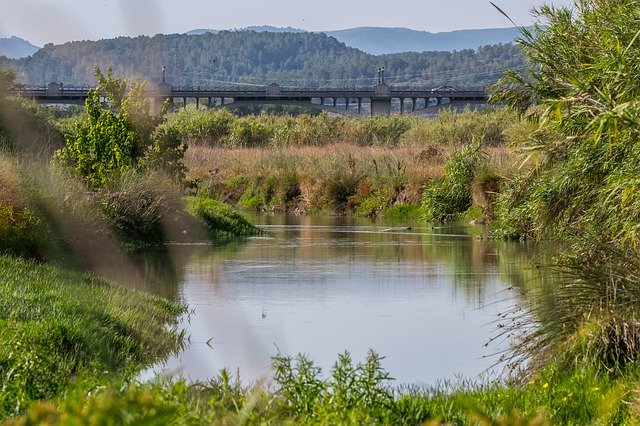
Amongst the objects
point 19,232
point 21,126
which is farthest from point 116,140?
point 19,232

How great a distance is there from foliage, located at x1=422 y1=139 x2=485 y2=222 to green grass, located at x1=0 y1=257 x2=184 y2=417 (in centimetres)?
2108

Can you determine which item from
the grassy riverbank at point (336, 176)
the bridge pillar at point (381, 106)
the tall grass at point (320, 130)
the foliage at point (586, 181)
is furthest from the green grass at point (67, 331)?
the bridge pillar at point (381, 106)

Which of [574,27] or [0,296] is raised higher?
[574,27]

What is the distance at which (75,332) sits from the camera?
11609mm

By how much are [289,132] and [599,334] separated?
52.0 m

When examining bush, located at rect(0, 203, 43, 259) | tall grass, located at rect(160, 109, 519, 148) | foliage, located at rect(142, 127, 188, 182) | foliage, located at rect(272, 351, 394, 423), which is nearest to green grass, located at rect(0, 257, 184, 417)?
foliage, located at rect(272, 351, 394, 423)

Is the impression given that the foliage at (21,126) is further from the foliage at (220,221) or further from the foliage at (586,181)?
the foliage at (586,181)

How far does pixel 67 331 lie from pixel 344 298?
7.69 meters

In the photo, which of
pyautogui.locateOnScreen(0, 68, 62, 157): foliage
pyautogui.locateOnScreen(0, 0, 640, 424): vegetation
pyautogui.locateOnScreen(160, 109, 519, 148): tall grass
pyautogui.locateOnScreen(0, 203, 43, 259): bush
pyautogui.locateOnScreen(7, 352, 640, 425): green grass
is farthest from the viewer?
pyautogui.locateOnScreen(160, 109, 519, 148): tall grass

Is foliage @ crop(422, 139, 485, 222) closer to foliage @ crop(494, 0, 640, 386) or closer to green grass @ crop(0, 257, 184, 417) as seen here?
foliage @ crop(494, 0, 640, 386)

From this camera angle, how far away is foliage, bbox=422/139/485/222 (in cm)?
3666

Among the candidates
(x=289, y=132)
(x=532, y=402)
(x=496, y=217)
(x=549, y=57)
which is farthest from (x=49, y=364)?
(x=289, y=132)

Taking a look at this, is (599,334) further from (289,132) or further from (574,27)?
(289,132)

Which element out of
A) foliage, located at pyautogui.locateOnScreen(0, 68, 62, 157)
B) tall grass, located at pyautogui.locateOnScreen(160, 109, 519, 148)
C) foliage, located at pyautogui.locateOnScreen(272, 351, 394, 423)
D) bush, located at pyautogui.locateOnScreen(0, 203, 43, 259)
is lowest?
tall grass, located at pyautogui.locateOnScreen(160, 109, 519, 148)
